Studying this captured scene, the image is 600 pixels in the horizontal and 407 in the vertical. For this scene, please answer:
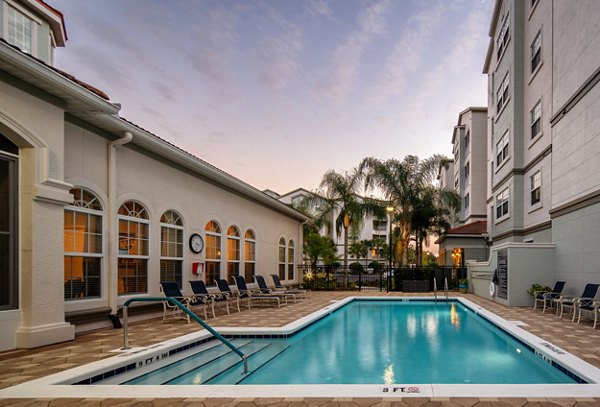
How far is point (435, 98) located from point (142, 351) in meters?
22.2

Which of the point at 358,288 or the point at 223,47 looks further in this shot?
the point at 358,288

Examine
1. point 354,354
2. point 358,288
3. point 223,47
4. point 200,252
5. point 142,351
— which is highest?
point 223,47

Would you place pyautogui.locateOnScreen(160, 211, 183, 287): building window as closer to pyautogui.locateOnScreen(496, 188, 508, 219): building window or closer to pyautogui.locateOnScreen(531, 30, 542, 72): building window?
pyautogui.locateOnScreen(531, 30, 542, 72): building window

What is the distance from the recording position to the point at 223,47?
1756 cm

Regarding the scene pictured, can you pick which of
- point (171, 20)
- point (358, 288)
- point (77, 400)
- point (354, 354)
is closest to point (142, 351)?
point (77, 400)

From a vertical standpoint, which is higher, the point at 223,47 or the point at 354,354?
the point at 223,47

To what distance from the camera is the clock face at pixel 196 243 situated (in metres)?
12.0

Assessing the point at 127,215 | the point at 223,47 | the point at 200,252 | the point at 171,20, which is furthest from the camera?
the point at 223,47

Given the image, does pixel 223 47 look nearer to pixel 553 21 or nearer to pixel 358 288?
pixel 553 21

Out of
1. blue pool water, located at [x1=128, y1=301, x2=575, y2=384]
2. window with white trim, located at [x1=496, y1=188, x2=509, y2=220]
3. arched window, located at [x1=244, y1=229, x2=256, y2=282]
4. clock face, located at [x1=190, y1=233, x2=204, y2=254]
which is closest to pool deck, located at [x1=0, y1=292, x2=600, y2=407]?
blue pool water, located at [x1=128, y1=301, x2=575, y2=384]

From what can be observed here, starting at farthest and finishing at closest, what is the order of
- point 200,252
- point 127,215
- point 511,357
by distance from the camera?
1. point 200,252
2. point 127,215
3. point 511,357

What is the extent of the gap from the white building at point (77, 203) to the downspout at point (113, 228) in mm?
22

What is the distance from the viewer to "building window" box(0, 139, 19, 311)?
6.28m

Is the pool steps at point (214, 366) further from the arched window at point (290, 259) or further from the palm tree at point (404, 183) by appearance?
the palm tree at point (404, 183)
